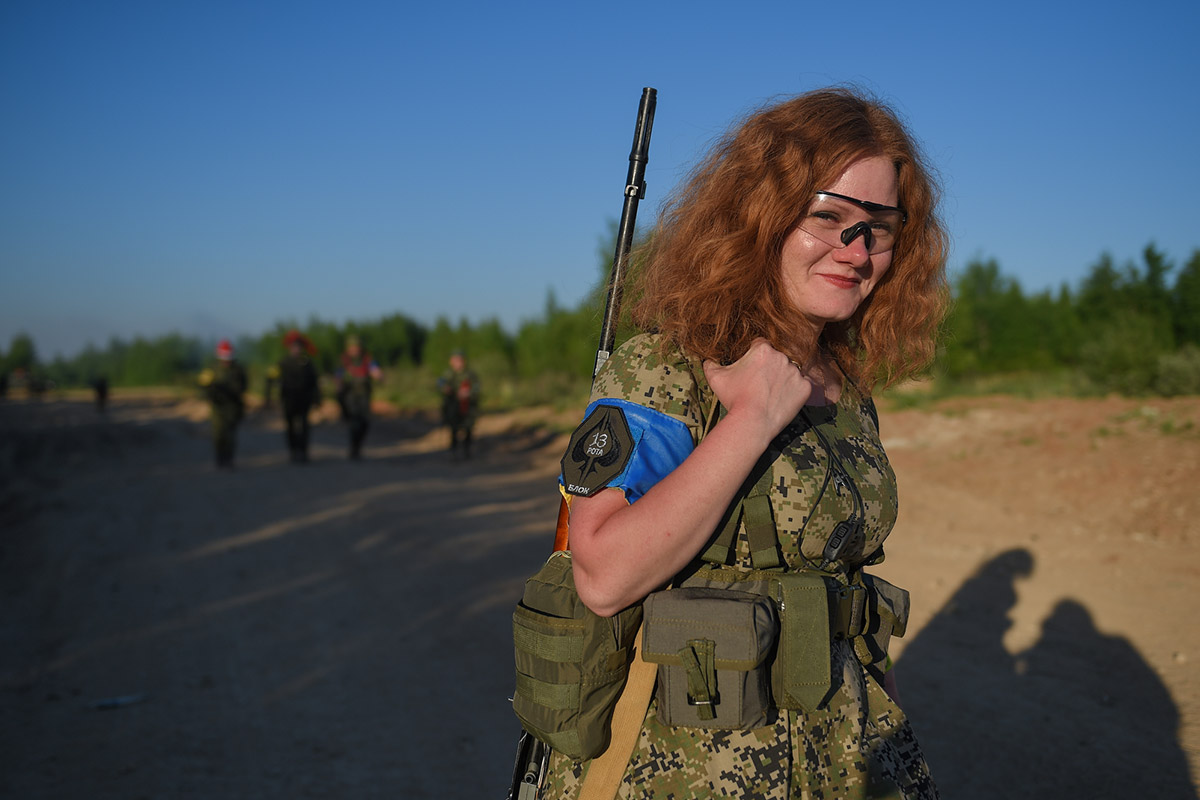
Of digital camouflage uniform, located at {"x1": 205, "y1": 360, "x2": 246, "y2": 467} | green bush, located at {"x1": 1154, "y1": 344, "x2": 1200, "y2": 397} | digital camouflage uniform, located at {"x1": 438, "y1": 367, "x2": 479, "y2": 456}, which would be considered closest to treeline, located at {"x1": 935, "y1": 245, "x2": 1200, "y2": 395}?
green bush, located at {"x1": 1154, "y1": 344, "x2": 1200, "y2": 397}

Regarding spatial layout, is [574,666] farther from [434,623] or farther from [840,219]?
[434,623]

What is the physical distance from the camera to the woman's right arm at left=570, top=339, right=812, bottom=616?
1.44m

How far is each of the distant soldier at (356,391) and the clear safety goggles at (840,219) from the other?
14865 mm

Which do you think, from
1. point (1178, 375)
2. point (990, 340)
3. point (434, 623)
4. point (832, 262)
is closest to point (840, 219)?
point (832, 262)

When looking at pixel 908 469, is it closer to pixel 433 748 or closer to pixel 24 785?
pixel 433 748

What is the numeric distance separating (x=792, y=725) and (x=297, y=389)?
14160 mm

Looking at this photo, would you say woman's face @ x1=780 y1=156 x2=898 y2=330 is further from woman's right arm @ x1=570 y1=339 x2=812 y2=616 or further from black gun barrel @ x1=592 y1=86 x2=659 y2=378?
black gun barrel @ x1=592 y1=86 x2=659 y2=378

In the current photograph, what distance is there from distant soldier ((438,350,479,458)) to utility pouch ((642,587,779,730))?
49.6 feet

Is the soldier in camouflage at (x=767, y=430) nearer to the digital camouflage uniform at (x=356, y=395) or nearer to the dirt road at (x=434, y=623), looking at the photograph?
the dirt road at (x=434, y=623)

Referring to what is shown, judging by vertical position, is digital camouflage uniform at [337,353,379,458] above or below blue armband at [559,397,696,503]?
below

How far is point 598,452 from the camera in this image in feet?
5.03

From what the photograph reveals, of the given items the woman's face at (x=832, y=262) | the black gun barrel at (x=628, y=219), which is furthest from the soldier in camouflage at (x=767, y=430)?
the black gun barrel at (x=628, y=219)

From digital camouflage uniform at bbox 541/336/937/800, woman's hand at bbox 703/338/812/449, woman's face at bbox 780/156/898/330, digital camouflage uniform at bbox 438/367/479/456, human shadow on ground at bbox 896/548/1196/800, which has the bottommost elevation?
human shadow on ground at bbox 896/548/1196/800

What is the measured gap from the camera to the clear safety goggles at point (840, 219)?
5.65ft
